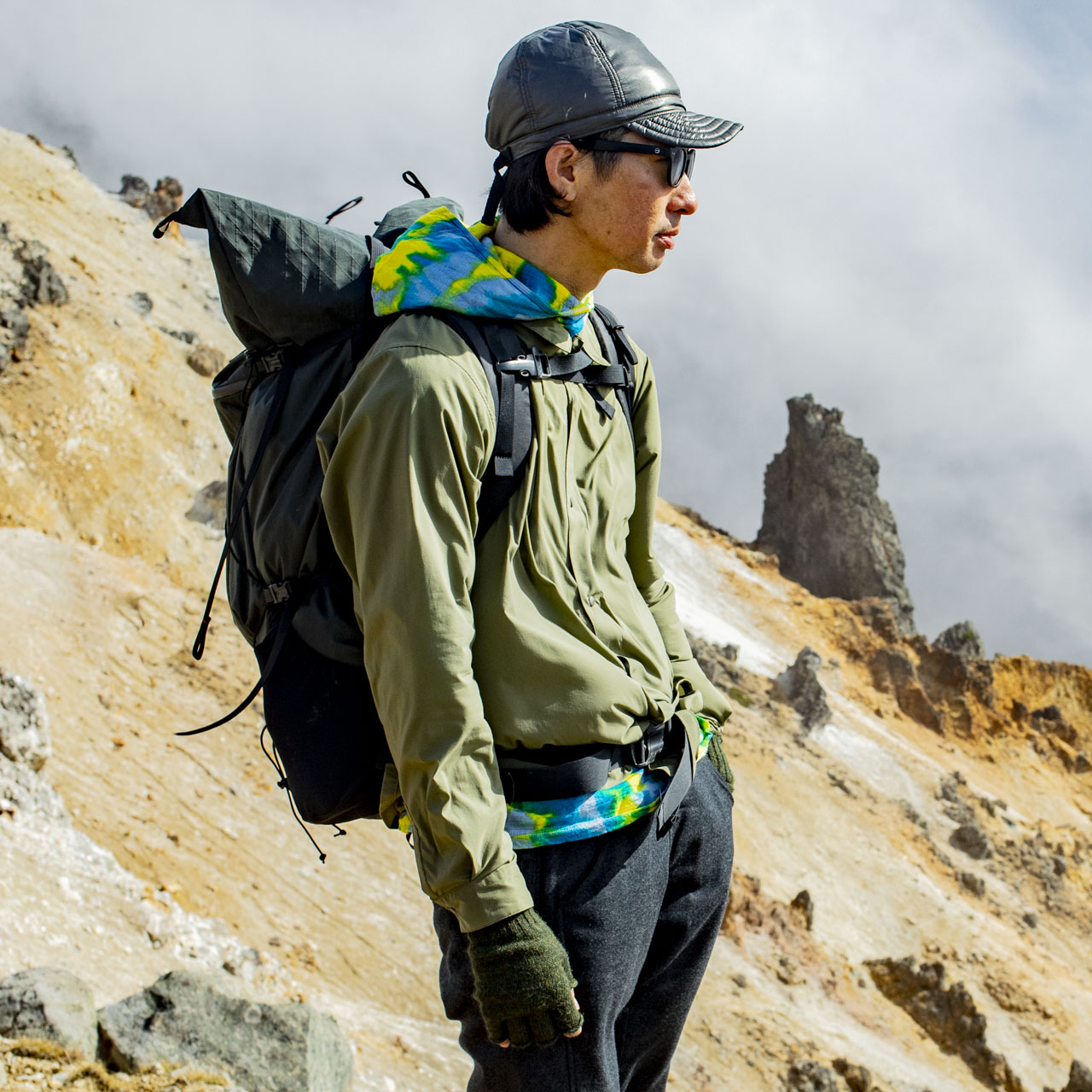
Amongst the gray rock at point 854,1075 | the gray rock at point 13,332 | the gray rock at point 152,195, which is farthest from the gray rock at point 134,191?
the gray rock at point 854,1075

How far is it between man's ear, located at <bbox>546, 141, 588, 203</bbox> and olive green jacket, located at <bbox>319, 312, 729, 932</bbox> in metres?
0.31

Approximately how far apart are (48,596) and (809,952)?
9.82 m

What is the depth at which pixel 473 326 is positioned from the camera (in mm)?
2295

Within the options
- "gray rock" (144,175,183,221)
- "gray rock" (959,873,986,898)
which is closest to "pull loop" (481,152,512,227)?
"gray rock" (959,873,986,898)

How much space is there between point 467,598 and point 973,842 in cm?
2468

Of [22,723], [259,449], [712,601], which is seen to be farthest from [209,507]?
[712,601]

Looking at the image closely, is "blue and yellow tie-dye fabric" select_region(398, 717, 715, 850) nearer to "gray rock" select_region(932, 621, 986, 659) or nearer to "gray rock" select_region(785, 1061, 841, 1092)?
"gray rock" select_region(785, 1061, 841, 1092)

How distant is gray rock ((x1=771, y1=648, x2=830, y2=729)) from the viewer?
86.3 feet

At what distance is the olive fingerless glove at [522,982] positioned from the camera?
2.03m

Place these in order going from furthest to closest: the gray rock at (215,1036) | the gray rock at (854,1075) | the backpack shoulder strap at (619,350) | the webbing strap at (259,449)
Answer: the gray rock at (854,1075) → the gray rock at (215,1036) → the backpack shoulder strap at (619,350) → the webbing strap at (259,449)

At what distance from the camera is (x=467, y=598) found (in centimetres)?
213

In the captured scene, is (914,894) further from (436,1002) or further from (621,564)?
(621,564)

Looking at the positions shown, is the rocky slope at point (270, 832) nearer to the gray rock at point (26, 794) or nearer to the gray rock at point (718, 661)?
the gray rock at point (26, 794)

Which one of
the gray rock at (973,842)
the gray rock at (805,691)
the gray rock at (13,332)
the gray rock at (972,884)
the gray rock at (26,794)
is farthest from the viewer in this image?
the gray rock at (805,691)
